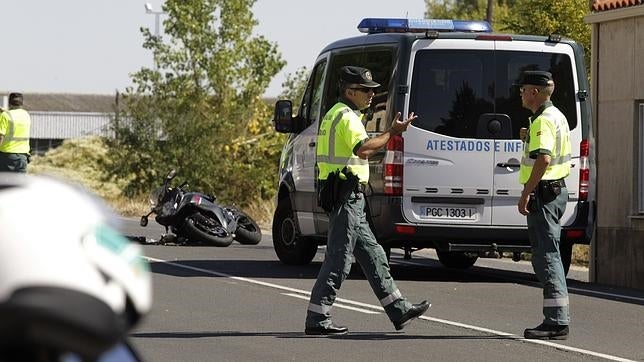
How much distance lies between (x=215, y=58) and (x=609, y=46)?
27217mm

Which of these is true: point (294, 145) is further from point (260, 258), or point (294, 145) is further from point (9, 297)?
point (9, 297)

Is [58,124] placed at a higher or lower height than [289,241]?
higher

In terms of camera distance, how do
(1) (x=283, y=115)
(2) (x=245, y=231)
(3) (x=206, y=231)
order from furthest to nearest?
1. (2) (x=245, y=231)
2. (3) (x=206, y=231)
3. (1) (x=283, y=115)

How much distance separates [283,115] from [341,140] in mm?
5233

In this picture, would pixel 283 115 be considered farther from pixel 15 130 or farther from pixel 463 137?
pixel 15 130

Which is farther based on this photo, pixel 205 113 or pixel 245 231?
pixel 205 113

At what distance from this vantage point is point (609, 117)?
16.3 meters

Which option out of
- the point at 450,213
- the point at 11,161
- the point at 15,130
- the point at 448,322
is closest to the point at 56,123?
the point at 15,130

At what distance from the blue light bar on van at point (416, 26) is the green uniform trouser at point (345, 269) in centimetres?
480

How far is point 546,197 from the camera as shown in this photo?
10203 mm

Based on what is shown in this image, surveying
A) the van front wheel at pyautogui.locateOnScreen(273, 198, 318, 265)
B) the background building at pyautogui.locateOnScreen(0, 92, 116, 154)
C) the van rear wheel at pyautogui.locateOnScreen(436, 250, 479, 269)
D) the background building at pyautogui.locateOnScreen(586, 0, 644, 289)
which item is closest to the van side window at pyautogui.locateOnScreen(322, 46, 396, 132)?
the van front wheel at pyautogui.locateOnScreen(273, 198, 318, 265)

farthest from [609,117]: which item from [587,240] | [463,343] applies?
[463,343]

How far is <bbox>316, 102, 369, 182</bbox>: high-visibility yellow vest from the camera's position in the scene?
1000 centimetres

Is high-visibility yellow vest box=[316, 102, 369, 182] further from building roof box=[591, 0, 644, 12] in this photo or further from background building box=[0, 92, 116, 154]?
background building box=[0, 92, 116, 154]
